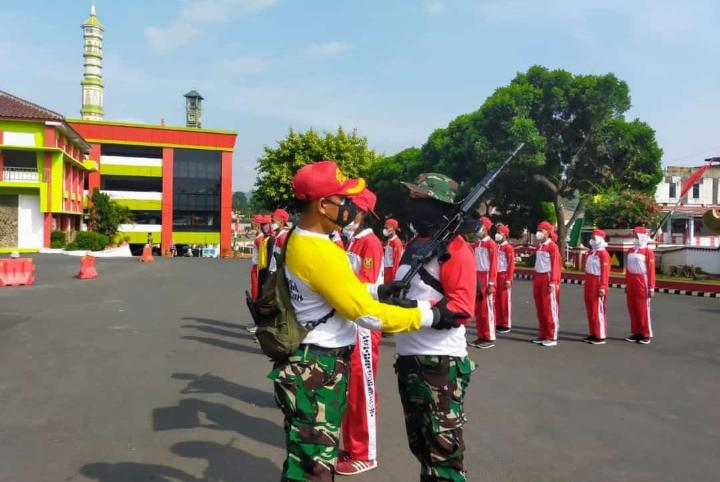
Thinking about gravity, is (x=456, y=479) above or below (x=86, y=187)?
below

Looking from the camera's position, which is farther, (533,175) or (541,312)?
(533,175)

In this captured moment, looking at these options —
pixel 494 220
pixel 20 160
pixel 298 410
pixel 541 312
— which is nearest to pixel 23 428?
pixel 298 410

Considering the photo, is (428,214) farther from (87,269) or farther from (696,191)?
(696,191)

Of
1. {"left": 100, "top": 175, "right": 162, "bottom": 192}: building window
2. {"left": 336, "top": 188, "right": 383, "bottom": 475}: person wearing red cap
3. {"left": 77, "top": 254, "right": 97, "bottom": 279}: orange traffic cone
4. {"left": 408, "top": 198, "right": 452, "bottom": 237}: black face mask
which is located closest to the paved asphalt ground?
{"left": 336, "top": 188, "right": 383, "bottom": 475}: person wearing red cap

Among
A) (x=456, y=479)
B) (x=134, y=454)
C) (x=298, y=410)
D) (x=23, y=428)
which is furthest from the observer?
(x=23, y=428)

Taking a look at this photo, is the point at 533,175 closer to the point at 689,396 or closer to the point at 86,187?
the point at 689,396

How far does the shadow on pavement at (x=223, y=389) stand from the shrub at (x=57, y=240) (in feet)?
101

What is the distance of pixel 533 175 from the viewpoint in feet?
83.4

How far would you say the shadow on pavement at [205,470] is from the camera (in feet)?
12.2

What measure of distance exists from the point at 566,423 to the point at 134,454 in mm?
3664

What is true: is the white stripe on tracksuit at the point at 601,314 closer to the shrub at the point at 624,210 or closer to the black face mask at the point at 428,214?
the black face mask at the point at 428,214

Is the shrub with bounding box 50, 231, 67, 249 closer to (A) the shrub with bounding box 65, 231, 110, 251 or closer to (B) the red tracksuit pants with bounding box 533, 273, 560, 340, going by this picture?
(A) the shrub with bounding box 65, 231, 110, 251

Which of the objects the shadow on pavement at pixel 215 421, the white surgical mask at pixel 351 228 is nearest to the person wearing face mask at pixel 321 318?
the white surgical mask at pixel 351 228

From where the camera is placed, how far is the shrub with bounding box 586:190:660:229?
2330cm
